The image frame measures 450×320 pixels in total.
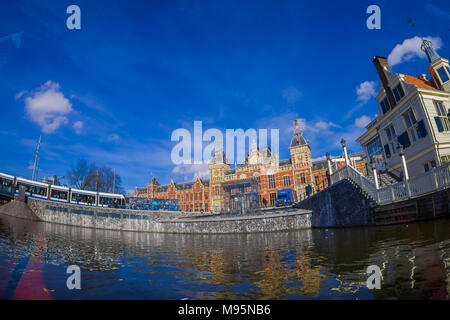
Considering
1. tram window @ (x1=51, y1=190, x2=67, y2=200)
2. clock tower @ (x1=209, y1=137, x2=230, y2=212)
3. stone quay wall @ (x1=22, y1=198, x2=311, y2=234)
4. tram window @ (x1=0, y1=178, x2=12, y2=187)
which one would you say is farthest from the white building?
tram window @ (x1=0, y1=178, x2=12, y2=187)

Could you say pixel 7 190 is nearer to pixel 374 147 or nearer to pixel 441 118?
pixel 374 147

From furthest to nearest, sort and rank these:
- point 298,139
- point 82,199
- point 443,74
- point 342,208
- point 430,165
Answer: point 298,139 < point 82,199 < point 443,74 < point 342,208 < point 430,165

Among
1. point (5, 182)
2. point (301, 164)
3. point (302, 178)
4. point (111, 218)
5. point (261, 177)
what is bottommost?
point (111, 218)

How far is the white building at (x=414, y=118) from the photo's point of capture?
14.9m

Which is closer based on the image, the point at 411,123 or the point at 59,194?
the point at 411,123

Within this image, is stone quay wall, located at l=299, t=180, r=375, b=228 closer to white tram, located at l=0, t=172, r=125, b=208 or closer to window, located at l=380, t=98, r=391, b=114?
window, located at l=380, t=98, r=391, b=114

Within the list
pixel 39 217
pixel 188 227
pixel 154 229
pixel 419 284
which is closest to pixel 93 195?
pixel 39 217

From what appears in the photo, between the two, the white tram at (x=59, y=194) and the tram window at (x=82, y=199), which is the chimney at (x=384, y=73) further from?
the tram window at (x=82, y=199)

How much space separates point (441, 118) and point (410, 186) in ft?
29.9

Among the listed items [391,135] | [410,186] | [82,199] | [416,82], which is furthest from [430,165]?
[82,199]

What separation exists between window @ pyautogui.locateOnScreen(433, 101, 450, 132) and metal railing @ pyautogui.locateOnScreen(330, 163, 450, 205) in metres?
7.33

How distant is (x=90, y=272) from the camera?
15.9ft

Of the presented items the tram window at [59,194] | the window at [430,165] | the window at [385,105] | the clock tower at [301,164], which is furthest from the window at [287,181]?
the tram window at [59,194]

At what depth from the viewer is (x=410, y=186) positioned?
10.5 metres
